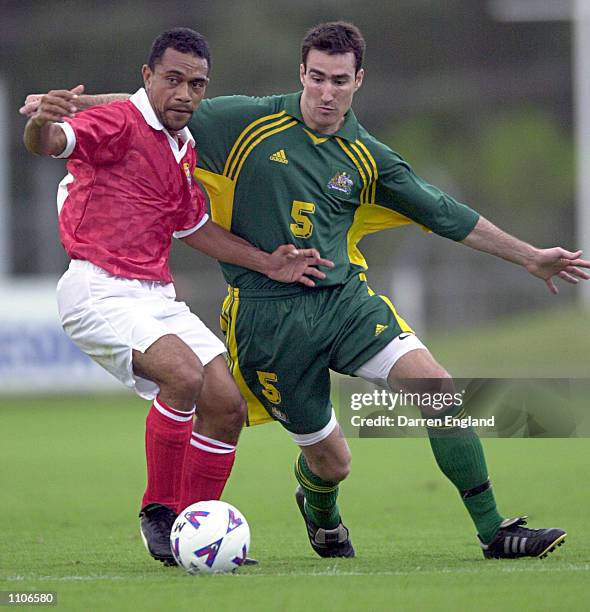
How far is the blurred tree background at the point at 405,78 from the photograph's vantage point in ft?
116

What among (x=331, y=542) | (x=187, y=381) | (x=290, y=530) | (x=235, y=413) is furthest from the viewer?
(x=290, y=530)

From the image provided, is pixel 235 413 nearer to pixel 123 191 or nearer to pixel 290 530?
pixel 123 191

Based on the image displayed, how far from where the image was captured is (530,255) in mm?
7234

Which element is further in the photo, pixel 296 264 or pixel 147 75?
pixel 296 264

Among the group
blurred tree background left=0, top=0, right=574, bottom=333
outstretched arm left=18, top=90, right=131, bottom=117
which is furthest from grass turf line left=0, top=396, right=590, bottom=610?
blurred tree background left=0, top=0, right=574, bottom=333

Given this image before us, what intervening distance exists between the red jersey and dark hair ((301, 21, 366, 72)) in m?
0.86

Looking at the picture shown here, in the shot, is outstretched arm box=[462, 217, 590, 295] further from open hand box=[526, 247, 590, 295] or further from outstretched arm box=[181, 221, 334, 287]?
outstretched arm box=[181, 221, 334, 287]

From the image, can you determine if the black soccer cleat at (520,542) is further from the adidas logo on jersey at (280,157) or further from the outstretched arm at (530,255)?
the adidas logo on jersey at (280,157)

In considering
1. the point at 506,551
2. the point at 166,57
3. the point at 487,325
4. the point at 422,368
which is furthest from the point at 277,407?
the point at 487,325

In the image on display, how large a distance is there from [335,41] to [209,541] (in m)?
2.50

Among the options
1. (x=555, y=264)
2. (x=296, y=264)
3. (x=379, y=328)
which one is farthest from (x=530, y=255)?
(x=296, y=264)

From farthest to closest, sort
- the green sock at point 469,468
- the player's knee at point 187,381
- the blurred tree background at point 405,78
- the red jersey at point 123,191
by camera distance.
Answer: the blurred tree background at point 405,78
the green sock at point 469,468
the red jersey at point 123,191
the player's knee at point 187,381

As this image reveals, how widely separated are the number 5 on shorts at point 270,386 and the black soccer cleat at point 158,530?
0.80 metres

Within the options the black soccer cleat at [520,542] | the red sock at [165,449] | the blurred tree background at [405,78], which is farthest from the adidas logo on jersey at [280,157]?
the blurred tree background at [405,78]
